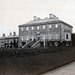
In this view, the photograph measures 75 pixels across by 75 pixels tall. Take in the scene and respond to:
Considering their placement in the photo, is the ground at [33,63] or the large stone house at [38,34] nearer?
the ground at [33,63]

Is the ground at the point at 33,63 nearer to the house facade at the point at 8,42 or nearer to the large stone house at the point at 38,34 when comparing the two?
the house facade at the point at 8,42

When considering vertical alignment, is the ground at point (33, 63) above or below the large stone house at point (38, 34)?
below

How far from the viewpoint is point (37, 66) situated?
4227 millimetres

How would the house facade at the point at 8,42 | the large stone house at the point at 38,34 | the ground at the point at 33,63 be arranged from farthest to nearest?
the large stone house at the point at 38,34
the house facade at the point at 8,42
the ground at the point at 33,63

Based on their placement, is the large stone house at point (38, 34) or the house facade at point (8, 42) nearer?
the house facade at point (8, 42)

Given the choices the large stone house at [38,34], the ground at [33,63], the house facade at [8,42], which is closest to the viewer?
the ground at [33,63]

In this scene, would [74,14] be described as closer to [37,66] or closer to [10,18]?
[37,66]

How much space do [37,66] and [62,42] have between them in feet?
7.01

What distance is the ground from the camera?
9.85 ft

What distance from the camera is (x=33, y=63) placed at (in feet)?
13.2

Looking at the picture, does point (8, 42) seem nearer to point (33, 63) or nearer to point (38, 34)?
point (33, 63)

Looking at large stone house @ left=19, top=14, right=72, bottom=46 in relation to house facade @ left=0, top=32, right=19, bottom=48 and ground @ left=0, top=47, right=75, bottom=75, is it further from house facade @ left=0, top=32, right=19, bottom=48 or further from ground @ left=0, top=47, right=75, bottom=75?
ground @ left=0, top=47, right=75, bottom=75

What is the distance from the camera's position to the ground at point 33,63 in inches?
118

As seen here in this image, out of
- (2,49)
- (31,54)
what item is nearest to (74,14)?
(31,54)
